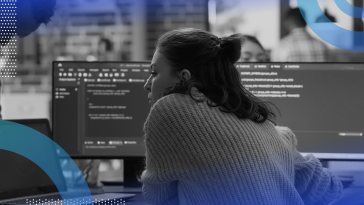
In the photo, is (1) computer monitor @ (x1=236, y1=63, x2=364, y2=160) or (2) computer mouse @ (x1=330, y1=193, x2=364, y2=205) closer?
(2) computer mouse @ (x1=330, y1=193, x2=364, y2=205)

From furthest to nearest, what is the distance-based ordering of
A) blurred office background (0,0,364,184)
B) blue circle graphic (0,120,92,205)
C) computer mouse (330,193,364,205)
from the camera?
blurred office background (0,0,364,184)
blue circle graphic (0,120,92,205)
computer mouse (330,193,364,205)

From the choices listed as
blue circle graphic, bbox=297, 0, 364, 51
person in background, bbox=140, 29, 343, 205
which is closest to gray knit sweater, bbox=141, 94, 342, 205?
person in background, bbox=140, 29, 343, 205

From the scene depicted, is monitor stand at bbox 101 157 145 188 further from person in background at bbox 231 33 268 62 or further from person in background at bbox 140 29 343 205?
person in background at bbox 231 33 268 62

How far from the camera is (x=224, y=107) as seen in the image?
0.85m

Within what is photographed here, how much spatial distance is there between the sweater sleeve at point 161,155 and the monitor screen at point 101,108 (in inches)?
23.3

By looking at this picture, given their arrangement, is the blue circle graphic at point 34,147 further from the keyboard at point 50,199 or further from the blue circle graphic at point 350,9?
the blue circle graphic at point 350,9

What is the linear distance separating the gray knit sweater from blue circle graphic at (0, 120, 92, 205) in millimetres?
543

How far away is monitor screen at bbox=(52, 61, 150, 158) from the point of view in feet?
4.83

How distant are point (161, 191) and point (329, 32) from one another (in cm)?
219

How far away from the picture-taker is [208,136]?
81cm

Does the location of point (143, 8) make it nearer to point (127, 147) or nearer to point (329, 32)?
point (329, 32)

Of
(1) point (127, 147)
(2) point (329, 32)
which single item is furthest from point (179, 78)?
(2) point (329, 32)

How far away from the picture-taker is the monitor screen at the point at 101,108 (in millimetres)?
1472

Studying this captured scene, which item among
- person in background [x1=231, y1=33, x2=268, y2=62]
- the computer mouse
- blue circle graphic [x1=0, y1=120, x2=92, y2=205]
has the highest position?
person in background [x1=231, y1=33, x2=268, y2=62]
